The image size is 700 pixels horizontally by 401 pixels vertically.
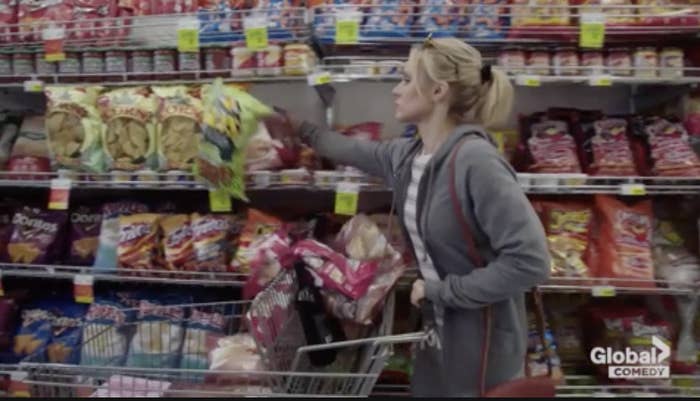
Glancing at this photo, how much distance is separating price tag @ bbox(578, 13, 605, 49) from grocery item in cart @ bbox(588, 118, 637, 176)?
0.35m

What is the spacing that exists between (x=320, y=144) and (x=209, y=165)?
39 cm

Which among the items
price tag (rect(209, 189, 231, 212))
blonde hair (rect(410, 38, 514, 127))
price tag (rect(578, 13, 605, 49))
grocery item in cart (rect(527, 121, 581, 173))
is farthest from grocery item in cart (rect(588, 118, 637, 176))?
price tag (rect(209, 189, 231, 212))

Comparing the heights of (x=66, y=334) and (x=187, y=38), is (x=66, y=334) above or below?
below

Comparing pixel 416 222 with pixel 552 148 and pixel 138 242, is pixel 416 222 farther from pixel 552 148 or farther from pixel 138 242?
pixel 138 242

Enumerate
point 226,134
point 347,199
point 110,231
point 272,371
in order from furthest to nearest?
point 110,231 < point 347,199 < point 226,134 < point 272,371

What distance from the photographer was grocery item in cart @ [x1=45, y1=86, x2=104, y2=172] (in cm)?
204

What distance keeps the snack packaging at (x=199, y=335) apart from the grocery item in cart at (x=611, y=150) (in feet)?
4.64

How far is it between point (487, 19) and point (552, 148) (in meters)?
0.51

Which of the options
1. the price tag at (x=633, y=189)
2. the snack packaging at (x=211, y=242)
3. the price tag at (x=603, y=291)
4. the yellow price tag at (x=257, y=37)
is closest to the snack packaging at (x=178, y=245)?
the snack packaging at (x=211, y=242)

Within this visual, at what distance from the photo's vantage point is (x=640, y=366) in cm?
208

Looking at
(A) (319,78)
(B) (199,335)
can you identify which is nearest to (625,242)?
(A) (319,78)

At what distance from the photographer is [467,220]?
4.87ft

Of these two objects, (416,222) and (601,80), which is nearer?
(416,222)

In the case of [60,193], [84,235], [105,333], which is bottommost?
[105,333]
